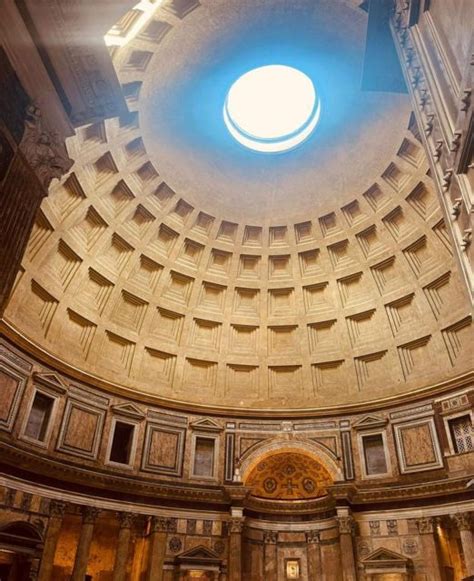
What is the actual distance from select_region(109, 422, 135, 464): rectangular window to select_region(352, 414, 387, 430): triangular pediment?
9.97 meters

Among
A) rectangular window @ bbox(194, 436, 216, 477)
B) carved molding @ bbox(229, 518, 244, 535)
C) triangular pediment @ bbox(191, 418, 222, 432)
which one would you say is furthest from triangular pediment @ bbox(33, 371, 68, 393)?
carved molding @ bbox(229, 518, 244, 535)

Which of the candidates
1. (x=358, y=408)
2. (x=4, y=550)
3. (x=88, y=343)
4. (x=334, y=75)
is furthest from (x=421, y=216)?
(x=4, y=550)

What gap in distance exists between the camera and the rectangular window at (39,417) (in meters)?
17.8

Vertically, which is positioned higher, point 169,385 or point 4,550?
point 169,385

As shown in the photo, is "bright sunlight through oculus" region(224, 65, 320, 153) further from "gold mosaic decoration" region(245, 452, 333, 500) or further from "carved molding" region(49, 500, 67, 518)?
"carved molding" region(49, 500, 67, 518)

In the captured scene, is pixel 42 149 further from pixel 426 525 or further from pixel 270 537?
pixel 270 537

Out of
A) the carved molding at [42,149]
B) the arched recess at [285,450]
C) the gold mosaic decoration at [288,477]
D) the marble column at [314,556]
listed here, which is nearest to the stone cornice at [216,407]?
the arched recess at [285,450]

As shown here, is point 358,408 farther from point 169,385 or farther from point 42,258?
point 42,258

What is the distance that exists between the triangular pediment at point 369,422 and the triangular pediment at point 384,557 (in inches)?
191

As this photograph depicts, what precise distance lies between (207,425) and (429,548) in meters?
10.1

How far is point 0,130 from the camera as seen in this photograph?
26.0ft

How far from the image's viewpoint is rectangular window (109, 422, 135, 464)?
20.0 m

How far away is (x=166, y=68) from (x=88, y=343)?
477 inches

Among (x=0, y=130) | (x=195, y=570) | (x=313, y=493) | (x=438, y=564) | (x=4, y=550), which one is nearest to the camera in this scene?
(x=0, y=130)
